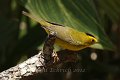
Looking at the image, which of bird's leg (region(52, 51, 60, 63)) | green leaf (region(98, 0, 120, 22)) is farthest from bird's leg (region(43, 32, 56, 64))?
green leaf (region(98, 0, 120, 22))

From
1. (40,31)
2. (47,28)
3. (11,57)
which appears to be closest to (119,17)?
(40,31)

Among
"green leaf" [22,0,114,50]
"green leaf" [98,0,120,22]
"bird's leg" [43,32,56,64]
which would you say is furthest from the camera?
"green leaf" [98,0,120,22]

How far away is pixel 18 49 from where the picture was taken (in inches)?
53.8

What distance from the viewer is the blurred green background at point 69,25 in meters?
1.04

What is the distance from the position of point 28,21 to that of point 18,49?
123mm

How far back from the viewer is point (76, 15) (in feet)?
3.50

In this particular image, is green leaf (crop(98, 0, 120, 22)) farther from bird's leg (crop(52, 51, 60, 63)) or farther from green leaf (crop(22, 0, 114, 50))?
bird's leg (crop(52, 51, 60, 63))

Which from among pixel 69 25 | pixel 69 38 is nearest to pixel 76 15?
pixel 69 25

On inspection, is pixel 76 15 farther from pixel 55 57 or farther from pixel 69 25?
pixel 55 57

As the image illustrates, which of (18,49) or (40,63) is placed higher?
(18,49)

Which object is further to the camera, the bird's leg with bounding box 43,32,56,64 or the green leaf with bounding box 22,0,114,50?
the green leaf with bounding box 22,0,114,50

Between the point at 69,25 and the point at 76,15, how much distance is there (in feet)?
0.19

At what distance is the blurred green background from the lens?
1.04 meters

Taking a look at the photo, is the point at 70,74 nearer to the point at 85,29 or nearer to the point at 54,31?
the point at 85,29
